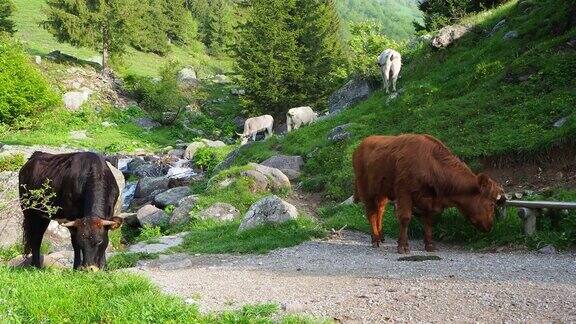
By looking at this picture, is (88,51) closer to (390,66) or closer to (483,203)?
(390,66)

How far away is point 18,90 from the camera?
3666 cm

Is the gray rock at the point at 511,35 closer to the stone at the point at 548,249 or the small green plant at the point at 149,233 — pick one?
the stone at the point at 548,249

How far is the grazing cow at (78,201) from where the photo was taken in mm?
9156

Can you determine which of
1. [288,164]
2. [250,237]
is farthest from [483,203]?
[288,164]

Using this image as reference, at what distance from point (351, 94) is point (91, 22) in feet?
94.7

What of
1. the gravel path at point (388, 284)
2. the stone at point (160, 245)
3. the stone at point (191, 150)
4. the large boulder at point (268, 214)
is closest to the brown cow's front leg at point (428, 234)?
the gravel path at point (388, 284)

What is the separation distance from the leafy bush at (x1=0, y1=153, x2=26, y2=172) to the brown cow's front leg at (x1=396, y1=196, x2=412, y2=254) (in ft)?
64.1

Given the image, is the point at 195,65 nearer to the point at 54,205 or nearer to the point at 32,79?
the point at 32,79

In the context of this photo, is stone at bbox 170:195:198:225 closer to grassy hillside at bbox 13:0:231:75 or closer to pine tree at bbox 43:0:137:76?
pine tree at bbox 43:0:137:76

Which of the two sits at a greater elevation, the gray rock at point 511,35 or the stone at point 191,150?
the gray rock at point 511,35

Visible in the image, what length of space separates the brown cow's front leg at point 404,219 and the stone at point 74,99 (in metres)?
38.9

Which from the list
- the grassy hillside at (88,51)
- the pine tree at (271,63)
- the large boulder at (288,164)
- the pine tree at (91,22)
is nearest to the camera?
the large boulder at (288,164)

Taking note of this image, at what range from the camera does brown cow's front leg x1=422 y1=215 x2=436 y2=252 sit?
35.8 ft

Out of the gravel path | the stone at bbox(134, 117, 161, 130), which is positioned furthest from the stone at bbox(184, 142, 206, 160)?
the gravel path
